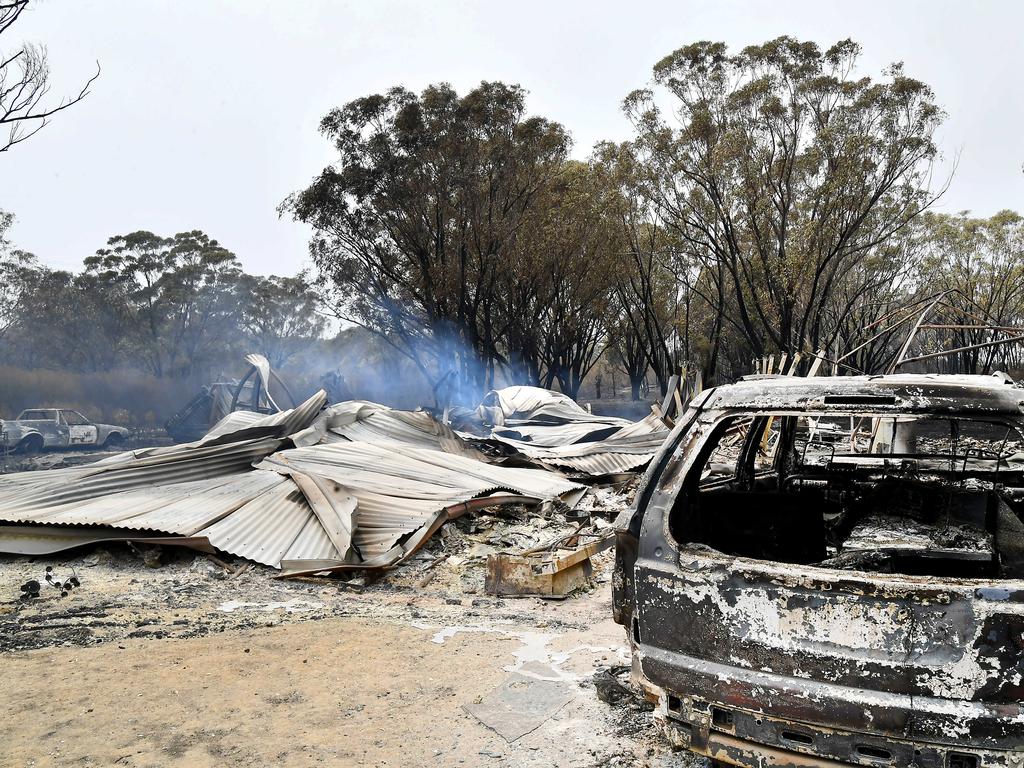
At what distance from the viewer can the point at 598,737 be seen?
361 centimetres

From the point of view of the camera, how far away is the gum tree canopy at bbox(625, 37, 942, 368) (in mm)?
21953

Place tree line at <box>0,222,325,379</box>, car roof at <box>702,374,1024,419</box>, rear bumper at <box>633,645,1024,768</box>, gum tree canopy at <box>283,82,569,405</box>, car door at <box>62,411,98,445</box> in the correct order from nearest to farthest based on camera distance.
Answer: rear bumper at <box>633,645,1024,768</box> < car roof at <box>702,374,1024,419</box> < car door at <box>62,411,98,445</box> < gum tree canopy at <box>283,82,569,405</box> < tree line at <box>0,222,325,379</box>

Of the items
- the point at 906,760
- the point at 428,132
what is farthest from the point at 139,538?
the point at 428,132

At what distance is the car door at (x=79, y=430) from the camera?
21.3 m

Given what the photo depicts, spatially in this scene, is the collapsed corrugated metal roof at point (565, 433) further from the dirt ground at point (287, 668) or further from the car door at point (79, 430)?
the car door at point (79, 430)

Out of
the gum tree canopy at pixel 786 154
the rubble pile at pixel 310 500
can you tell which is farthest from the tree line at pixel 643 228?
the rubble pile at pixel 310 500

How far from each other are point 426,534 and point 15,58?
19.7 ft

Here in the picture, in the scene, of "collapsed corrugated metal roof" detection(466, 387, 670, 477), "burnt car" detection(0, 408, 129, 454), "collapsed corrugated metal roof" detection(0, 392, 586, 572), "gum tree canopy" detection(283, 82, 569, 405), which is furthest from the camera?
"gum tree canopy" detection(283, 82, 569, 405)

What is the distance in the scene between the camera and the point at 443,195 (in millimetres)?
26188

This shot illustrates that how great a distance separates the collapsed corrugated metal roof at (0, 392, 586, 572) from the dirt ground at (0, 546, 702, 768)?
0.76 ft

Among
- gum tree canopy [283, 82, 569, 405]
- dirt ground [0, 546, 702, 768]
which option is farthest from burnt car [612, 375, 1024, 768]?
gum tree canopy [283, 82, 569, 405]

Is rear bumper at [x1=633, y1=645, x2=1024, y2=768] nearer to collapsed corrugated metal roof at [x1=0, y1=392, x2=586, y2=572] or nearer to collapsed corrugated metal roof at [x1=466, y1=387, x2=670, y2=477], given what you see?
collapsed corrugated metal roof at [x1=0, y1=392, x2=586, y2=572]

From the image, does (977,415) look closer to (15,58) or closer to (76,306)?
(15,58)

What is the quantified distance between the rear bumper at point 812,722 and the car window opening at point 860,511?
544mm
